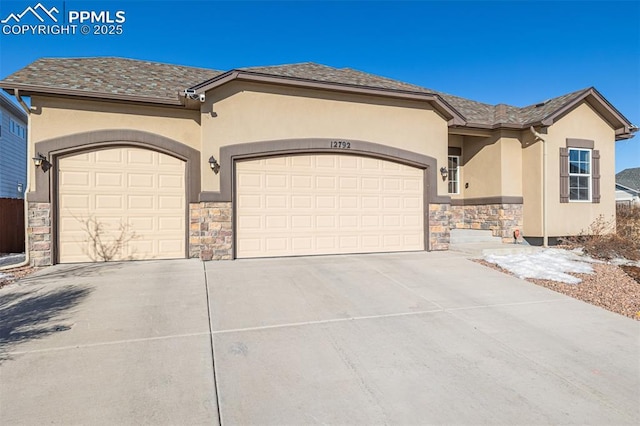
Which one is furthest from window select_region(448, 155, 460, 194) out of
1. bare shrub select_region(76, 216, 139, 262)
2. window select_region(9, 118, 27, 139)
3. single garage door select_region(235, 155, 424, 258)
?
window select_region(9, 118, 27, 139)

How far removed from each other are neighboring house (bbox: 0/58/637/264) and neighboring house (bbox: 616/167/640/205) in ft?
77.1

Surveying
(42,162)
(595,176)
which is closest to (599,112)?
(595,176)

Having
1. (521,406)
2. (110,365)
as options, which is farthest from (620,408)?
(110,365)

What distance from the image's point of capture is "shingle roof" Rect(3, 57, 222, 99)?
27.0ft

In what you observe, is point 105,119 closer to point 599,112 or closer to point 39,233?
point 39,233

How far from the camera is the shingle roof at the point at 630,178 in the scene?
29559 mm

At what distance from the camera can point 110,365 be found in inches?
140

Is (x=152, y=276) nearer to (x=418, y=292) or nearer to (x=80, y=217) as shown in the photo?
(x=80, y=217)

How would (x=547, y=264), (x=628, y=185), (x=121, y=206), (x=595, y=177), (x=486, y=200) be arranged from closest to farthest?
(x=547, y=264) → (x=121, y=206) → (x=595, y=177) → (x=486, y=200) → (x=628, y=185)

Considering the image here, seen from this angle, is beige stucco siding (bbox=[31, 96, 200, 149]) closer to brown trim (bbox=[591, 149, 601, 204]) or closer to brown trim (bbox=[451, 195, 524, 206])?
brown trim (bbox=[451, 195, 524, 206])

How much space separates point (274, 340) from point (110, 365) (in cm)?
169

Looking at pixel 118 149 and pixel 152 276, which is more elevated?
pixel 118 149

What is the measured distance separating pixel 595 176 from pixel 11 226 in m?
18.7

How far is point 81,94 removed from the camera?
807cm
